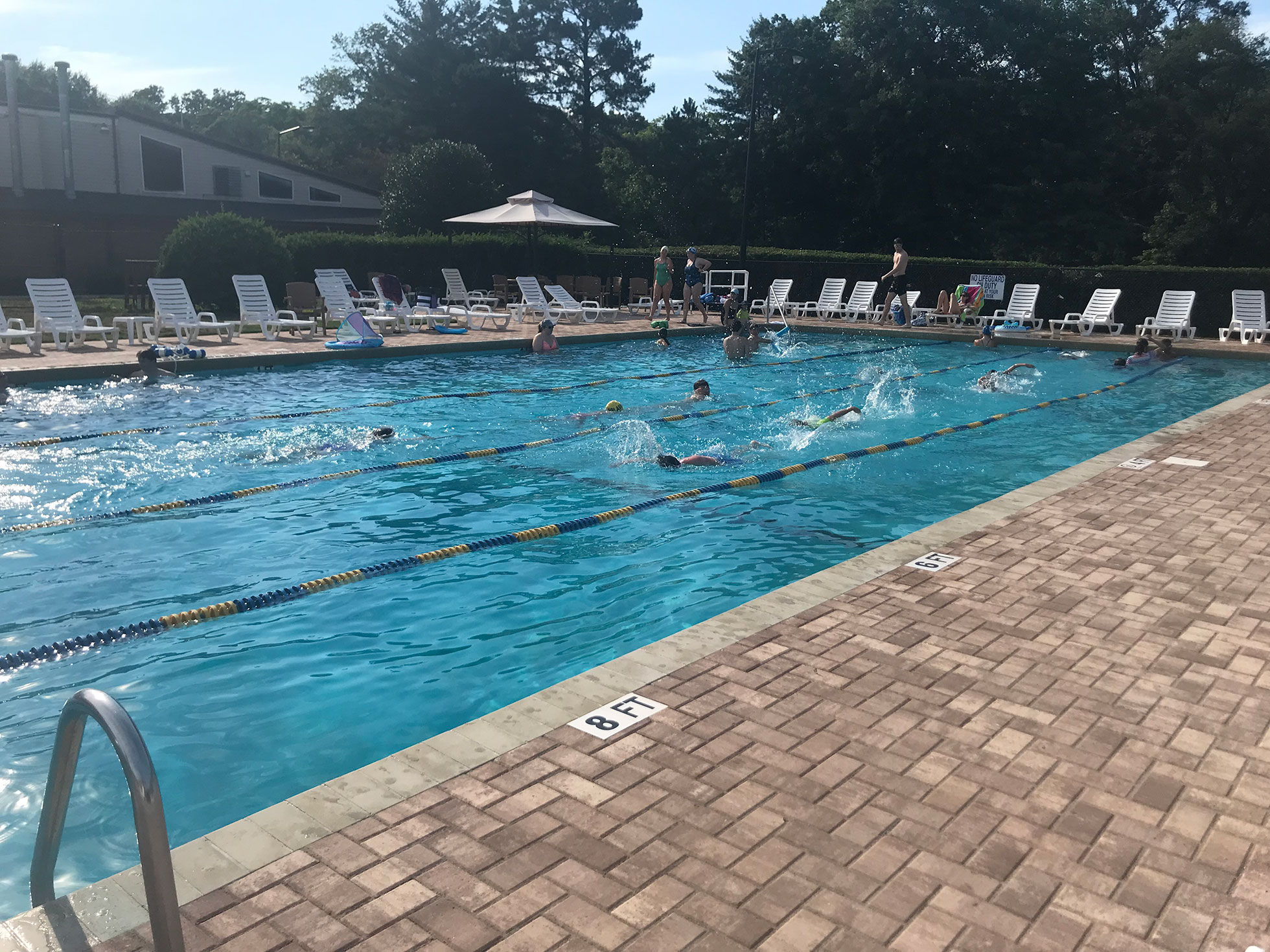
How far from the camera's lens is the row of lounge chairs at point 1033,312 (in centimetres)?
1953

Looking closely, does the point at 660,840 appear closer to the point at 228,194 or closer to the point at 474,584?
the point at 474,584

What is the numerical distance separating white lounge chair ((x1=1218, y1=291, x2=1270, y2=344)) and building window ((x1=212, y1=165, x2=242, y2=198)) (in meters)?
31.0

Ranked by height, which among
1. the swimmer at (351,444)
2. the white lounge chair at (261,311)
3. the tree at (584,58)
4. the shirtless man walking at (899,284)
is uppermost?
the tree at (584,58)

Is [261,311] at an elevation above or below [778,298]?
below

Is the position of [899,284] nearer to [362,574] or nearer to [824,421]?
[824,421]

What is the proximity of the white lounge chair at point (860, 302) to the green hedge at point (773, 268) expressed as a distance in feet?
4.31

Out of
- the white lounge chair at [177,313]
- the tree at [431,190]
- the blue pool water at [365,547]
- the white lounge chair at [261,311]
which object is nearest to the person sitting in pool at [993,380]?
the blue pool water at [365,547]

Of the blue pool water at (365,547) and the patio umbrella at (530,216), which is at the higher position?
the patio umbrella at (530,216)

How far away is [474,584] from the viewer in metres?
6.38

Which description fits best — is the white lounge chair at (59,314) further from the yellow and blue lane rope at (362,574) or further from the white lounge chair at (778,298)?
the white lounge chair at (778,298)

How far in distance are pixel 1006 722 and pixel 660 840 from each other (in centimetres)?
150

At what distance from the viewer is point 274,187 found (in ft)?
120

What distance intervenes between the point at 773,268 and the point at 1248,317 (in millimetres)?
11010

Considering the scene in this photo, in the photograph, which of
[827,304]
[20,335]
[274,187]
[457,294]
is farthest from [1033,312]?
[274,187]
